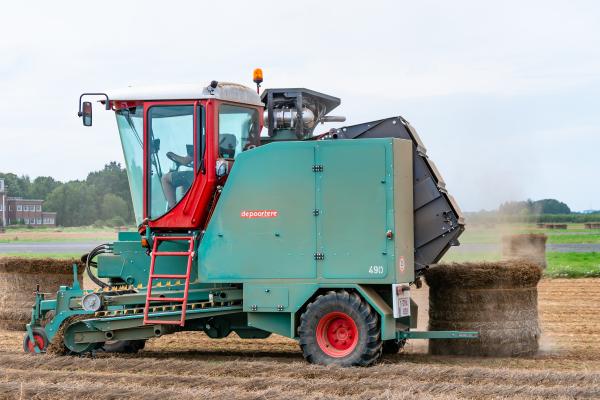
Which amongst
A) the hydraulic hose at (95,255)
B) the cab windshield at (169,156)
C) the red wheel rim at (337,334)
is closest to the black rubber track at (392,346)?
the red wheel rim at (337,334)

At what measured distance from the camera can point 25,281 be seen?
1345cm

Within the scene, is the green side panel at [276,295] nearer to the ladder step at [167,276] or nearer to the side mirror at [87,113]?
the ladder step at [167,276]

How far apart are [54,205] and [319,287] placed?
179ft

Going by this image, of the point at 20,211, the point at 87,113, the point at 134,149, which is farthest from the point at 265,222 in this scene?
the point at 20,211

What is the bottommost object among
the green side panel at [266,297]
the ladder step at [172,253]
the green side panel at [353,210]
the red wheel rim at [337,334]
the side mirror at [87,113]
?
the red wheel rim at [337,334]

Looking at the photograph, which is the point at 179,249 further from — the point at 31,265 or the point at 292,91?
Answer: the point at 31,265

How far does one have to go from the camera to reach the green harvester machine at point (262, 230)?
10.1m

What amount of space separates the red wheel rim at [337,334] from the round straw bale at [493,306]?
4.74ft

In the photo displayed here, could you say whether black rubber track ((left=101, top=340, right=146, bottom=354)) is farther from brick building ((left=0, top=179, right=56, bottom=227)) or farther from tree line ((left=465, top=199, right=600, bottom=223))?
brick building ((left=0, top=179, right=56, bottom=227))

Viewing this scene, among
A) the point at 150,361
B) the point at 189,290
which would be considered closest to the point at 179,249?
the point at 189,290

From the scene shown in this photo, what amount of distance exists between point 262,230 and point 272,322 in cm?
111

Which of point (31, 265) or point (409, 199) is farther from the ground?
point (409, 199)

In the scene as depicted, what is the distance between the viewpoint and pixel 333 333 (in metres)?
10.2

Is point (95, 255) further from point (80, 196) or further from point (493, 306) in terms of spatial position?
point (80, 196)
